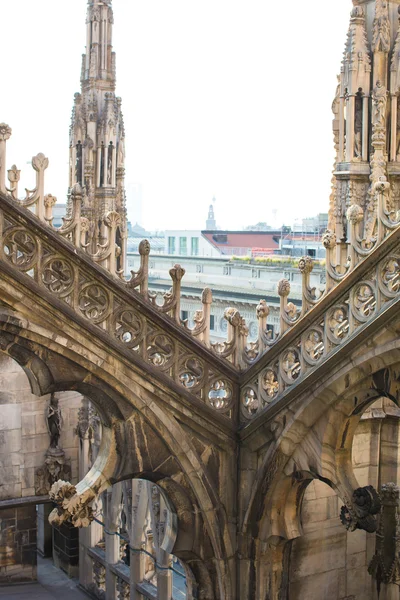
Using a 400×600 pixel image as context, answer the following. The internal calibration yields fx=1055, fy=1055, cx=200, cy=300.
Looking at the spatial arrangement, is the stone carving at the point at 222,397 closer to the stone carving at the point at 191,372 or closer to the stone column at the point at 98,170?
the stone carving at the point at 191,372

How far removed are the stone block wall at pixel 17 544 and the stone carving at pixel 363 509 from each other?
880 centimetres

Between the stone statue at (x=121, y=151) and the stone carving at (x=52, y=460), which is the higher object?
the stone statue at (x=121, y=151)

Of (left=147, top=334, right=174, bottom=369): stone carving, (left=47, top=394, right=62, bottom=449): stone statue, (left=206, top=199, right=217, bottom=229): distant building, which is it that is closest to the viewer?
(left=147, top=334, right=174, bottom=369): stone carving

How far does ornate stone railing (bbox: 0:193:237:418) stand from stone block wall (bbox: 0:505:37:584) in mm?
7745

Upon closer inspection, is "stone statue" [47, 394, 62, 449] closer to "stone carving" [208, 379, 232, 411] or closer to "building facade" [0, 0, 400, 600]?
"building facade" [0, 0, 400, 600]

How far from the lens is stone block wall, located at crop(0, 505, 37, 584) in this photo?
17.2 m

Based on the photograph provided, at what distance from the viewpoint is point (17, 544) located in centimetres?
1731

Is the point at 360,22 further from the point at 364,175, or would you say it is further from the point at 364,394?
the point at 364,394

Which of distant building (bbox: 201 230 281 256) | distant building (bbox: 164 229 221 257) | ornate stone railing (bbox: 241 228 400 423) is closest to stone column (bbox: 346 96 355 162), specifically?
ornate stone railing (bbox: 241 228 400 423)

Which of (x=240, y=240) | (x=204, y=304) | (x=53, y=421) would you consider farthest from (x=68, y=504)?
(x=240, y=240)

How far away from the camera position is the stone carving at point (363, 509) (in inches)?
368

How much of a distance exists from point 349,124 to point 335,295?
268 centimetres

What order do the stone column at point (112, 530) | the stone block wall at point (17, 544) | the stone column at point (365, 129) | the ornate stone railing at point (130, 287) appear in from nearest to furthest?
the ornate stone railing at point (130, 287) < the stone column at point (365, 129) < the stone column at point (112, 530) < the stone block wall at point (17, 544)

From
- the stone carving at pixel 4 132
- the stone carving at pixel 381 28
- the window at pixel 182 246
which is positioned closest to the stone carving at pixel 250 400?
the stone carving at pixel 4 132
